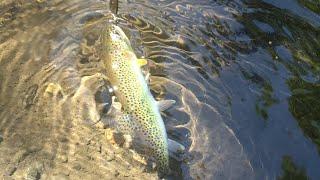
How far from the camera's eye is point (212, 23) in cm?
724

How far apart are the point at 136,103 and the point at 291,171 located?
76.6 inches

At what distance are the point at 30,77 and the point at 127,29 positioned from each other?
147 centimetres

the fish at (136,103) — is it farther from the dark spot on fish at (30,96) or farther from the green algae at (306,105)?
the green algae at (306,105)

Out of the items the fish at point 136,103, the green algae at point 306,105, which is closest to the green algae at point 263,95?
the green algae at point 306,105

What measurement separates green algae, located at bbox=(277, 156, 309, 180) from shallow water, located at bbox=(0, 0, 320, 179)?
1 cm

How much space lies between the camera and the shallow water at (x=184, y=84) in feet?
18.7

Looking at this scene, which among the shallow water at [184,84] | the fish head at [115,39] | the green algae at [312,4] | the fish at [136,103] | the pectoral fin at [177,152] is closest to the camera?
the fish at [136,103]

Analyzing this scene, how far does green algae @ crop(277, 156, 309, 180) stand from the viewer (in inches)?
226

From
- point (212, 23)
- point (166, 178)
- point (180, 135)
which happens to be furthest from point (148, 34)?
point (166, 178)

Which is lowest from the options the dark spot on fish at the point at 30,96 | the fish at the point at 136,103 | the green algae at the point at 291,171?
the green algae at the point at 291,171

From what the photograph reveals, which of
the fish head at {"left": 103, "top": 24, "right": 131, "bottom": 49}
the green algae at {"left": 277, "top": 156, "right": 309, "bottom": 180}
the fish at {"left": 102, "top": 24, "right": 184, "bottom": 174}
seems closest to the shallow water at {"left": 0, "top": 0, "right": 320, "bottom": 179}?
the green algae at {"left": 277, "top": 156, "right": 309, "bottom": 180}

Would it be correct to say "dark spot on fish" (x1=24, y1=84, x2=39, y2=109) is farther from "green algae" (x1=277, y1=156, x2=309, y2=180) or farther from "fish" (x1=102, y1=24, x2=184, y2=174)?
"green algae" (x1=277, y1=156, x2=309, y2=180)

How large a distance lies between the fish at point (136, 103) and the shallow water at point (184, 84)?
0.53 meters

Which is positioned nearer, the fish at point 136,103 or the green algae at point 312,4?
the fish at point 136,103
